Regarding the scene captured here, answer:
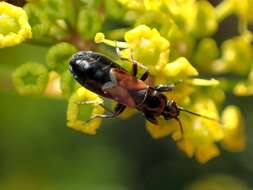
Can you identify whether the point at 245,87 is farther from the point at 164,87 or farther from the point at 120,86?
the point at 120,86

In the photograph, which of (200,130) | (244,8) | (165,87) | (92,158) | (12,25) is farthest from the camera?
(92,158)

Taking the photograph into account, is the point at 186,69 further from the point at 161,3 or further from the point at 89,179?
the point at 89,179

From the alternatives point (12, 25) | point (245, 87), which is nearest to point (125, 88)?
point (12, 25)

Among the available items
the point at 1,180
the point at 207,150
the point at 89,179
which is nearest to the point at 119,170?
the point at 89,179

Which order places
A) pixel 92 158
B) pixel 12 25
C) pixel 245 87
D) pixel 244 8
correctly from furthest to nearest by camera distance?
pixel 92 158 < pixel 244 8 < pixel 245 87 < pixel 12 25

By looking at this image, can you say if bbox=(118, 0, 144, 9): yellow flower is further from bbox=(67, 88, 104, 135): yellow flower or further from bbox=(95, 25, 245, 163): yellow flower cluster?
A: bbox=(67, 88, 104, 135): yellow flower

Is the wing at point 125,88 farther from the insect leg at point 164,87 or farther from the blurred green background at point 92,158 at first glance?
the blurred green background at point 92,158

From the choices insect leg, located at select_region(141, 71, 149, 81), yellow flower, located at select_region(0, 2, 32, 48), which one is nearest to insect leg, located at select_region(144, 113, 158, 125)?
insect leg, located at select_region(141, 71, 149, 81)

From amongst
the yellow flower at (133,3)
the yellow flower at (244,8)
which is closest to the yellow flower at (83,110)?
the yellow flower at (133,3)
